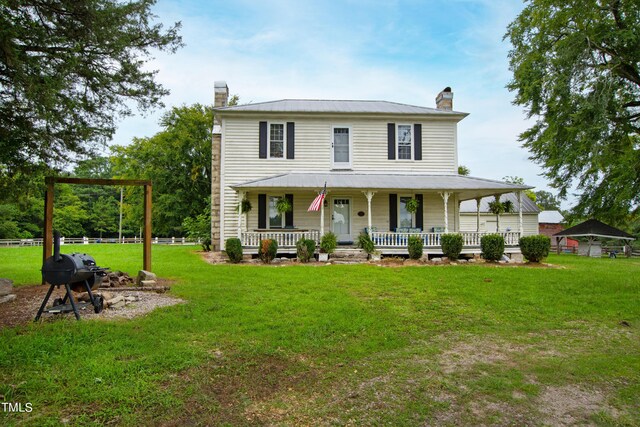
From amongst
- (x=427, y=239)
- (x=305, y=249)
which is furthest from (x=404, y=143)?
(x=305, y=249)

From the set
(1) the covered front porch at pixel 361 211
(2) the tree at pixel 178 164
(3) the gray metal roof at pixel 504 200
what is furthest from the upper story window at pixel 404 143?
(2) the tree at pixel 178 164

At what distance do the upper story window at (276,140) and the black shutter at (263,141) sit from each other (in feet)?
0.75

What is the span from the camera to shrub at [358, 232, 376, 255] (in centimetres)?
1452

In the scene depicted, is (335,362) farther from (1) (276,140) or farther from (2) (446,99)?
(2) (446,99)

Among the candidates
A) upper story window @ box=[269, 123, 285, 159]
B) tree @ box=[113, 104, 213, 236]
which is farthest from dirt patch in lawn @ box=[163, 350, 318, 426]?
tree @ box=[113, 104, 213, 236]

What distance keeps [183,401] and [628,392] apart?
429 centimetres

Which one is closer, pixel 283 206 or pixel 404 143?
pixel 283 206

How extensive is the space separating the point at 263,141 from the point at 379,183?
5460mm

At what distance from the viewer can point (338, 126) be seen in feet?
55.9

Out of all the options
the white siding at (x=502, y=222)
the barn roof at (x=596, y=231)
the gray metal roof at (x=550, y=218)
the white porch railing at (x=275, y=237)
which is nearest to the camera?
the white porch railing at (x=275, y=237)

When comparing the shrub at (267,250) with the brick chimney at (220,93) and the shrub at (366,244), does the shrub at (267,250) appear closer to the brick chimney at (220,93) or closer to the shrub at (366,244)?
the shrub at (366,244)

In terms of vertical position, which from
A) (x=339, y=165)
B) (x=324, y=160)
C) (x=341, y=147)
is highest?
(x=341, y=147)

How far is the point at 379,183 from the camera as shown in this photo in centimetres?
1516

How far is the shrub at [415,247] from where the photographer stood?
1429 centimetres
